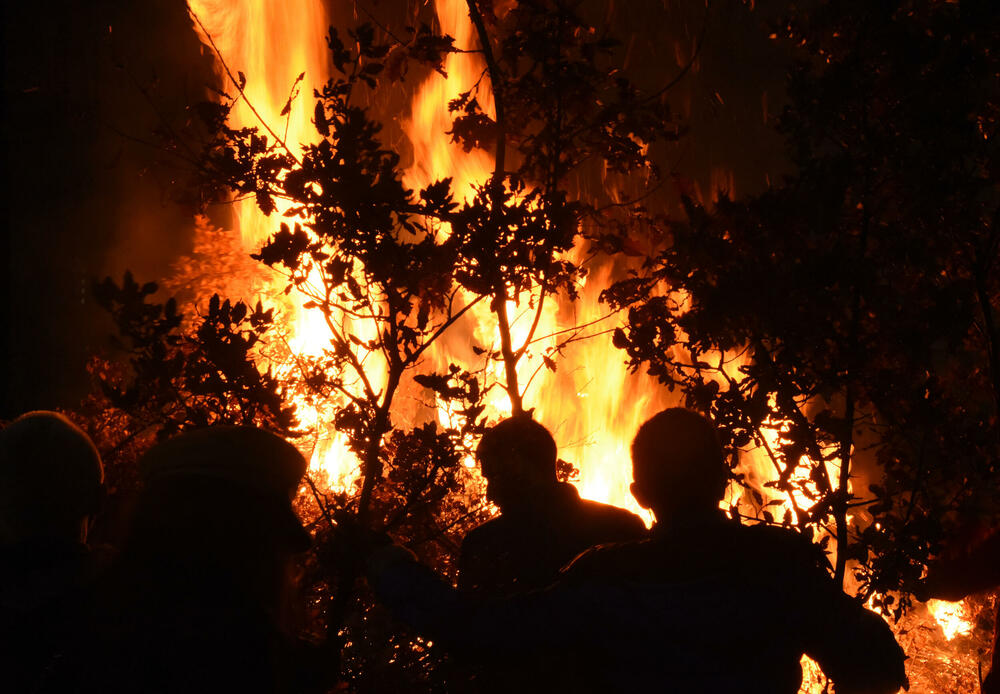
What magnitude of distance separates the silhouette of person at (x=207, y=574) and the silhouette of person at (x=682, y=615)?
281mm

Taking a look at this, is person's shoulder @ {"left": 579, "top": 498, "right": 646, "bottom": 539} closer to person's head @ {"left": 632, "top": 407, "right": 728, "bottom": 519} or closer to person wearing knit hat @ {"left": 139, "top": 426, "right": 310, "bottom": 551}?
person's head @ {"left": 632, "top": 407, "right": 728, "bottom": 519}

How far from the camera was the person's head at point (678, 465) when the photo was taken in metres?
1.92

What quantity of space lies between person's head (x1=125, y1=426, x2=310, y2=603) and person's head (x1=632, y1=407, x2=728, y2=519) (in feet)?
2.94

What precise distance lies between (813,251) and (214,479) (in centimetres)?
278

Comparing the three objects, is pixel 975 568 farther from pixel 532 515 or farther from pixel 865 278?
pixel 532 515

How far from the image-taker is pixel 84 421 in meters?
6.50

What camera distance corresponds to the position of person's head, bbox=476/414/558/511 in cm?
317

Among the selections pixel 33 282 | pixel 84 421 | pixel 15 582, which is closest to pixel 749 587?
pixel 15 582

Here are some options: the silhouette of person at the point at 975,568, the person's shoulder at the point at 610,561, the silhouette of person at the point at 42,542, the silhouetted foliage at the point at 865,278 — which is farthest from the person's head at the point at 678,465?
the silhouette of person at the point at 975,568

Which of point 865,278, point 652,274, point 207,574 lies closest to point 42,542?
point 207,574

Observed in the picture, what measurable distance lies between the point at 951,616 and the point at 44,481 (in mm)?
15351

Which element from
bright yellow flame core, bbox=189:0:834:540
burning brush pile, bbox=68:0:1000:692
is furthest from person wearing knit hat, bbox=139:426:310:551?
bright yellow flame core, bbox=189:0:834:540

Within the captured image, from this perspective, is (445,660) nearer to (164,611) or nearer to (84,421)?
(164,611)

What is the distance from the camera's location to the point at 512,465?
3.17 metres
